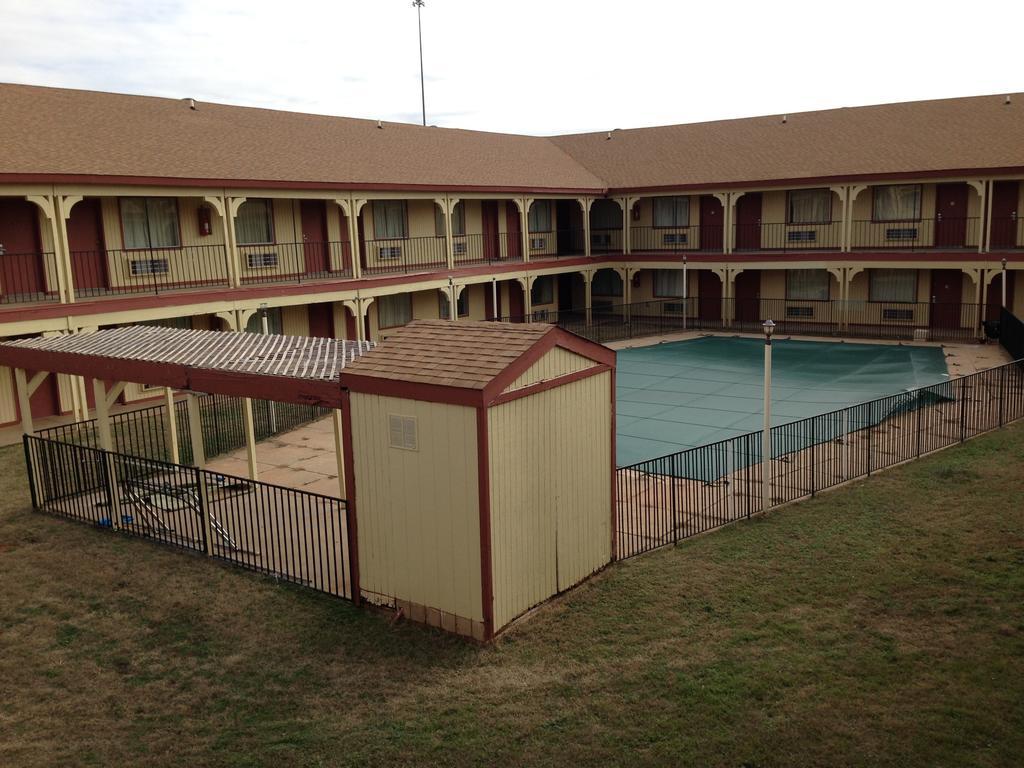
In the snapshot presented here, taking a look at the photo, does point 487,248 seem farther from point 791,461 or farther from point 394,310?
point 791,461

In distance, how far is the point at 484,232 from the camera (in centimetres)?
3434

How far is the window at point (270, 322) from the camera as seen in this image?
2483 cm

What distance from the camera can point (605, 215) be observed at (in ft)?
128

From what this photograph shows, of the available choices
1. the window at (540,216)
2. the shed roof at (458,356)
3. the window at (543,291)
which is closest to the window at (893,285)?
the window at (543,291)

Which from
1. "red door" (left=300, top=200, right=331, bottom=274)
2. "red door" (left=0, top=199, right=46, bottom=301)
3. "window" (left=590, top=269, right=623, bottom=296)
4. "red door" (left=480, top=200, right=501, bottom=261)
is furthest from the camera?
"window" (left=590, top=269, right=623, bottom=296)

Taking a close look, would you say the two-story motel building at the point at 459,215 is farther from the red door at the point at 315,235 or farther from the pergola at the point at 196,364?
the pergola at the point at 196,364

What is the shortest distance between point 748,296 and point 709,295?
168cm

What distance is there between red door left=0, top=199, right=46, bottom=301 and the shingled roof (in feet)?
4.97

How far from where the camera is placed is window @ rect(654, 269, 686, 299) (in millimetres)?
36969

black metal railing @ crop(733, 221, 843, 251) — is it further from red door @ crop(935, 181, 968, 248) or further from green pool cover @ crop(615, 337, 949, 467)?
green pool cover @ crop(615, 337, 949, 467)

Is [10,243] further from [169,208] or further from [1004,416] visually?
[1004,416]

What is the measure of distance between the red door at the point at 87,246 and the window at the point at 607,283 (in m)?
22.0

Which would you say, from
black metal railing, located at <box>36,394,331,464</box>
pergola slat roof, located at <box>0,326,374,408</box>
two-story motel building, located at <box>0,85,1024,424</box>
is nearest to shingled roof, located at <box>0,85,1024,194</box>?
two-story motel building, located at <box>0,85,1024,424</box>

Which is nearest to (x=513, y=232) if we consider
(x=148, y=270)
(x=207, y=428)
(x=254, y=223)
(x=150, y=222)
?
(x=254, y=223)
